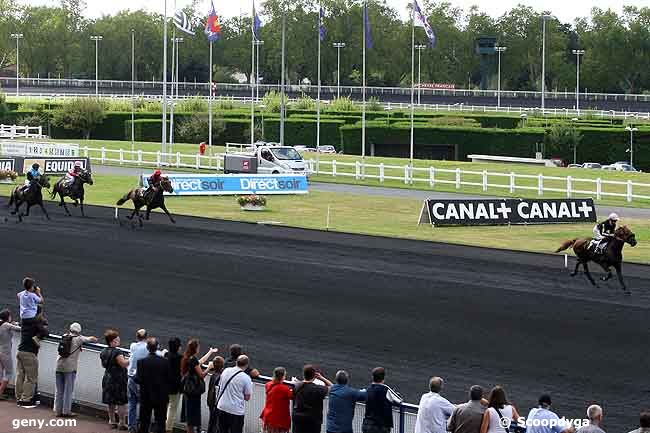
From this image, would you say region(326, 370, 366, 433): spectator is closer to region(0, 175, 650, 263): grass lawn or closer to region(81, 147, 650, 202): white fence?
region(0, 175, 650, 263): grass lawn

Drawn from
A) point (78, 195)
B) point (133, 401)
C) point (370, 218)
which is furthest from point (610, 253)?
point (78, 195)

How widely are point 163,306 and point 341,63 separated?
13560 centimetres

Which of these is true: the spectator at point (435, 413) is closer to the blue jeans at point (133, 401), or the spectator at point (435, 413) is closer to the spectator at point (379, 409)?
the spectator at point (379, 409)

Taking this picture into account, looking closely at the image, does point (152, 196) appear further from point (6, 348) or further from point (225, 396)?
point (225, 396)

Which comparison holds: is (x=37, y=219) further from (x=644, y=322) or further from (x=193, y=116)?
(x=193, y=116)

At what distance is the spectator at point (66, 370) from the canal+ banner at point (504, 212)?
2088 centimetres

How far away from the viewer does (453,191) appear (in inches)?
1880

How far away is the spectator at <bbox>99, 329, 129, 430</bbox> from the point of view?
15031 mm

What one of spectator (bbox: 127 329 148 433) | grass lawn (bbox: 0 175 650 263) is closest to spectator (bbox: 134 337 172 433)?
spectator (bbox: 127 329 148 433)

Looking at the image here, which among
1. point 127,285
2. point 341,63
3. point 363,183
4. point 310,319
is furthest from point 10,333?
point 341,63

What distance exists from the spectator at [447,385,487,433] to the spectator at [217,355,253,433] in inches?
100

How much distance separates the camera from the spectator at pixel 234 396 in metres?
13.6

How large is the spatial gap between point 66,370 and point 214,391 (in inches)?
98.9
